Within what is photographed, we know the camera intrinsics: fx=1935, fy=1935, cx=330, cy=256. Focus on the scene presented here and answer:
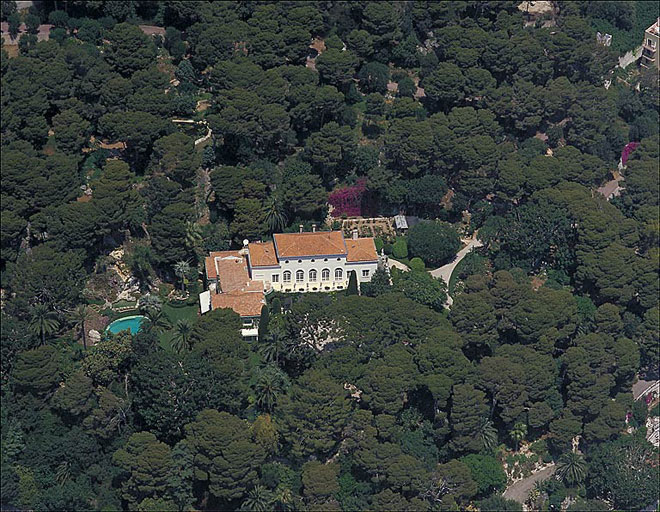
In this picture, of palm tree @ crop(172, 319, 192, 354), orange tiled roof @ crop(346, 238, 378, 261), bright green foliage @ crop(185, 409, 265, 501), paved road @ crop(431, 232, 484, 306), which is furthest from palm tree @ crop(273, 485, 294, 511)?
paved road @ crop(431, 232, 484, 306)

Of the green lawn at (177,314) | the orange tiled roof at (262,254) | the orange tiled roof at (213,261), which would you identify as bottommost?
the green lawn at (177,314)

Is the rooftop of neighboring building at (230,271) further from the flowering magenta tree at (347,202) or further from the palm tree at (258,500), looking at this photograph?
the palm tree at (258,500)

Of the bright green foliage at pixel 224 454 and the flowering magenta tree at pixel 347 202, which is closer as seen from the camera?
the bright green foliage at pixel 224 454

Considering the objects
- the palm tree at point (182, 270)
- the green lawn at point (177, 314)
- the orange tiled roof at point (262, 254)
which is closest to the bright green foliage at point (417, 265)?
the orange tiled roof at point (262, 254)

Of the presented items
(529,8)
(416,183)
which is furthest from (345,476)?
(529,8)

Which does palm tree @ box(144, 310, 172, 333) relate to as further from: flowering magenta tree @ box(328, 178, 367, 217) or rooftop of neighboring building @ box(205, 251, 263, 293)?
flowering magenta tree @ box(328, 178, 367, 217)

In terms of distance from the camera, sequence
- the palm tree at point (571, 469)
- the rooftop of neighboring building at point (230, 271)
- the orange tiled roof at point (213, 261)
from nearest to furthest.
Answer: the palm tree at point (571, 469) < the rooftop of neighboring building at point (230, 271) < the orange tiled roof at point (213, 261)

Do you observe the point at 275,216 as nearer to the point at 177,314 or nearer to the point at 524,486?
the point at 177,314

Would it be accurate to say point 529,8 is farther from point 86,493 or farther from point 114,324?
point 86,493
